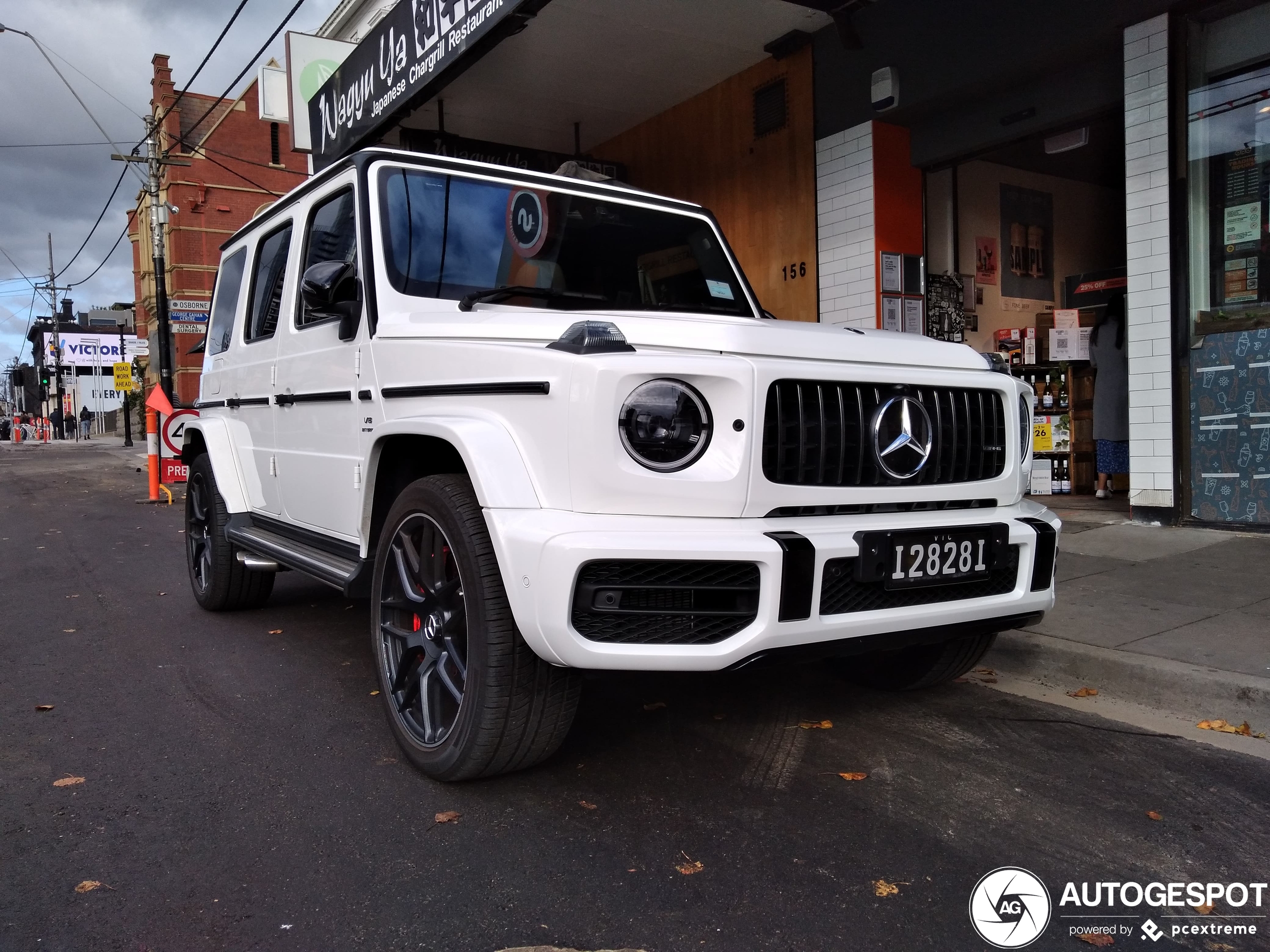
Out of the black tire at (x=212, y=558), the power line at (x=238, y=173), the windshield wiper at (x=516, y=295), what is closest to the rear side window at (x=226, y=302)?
the black tire at (x=212, y=558)

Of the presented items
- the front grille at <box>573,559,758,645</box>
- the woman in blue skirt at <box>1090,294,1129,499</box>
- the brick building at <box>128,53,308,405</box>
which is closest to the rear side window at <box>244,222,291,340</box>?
the front grille at <box>573,559,758,645</box>

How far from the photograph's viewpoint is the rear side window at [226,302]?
5105 millimetres

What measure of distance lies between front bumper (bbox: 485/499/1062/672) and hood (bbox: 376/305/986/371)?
18.9 inches

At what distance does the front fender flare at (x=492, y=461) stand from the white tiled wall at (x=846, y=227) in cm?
637

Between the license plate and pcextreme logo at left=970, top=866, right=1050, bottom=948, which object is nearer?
pcextreme logo at left=970, top=866, right=1050, bottom=948

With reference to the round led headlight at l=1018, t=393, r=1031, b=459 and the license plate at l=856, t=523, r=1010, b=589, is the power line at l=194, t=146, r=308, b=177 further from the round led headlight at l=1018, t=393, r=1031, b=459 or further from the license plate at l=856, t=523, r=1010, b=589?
the license plate at l=856, t=523, r=1010, b=589

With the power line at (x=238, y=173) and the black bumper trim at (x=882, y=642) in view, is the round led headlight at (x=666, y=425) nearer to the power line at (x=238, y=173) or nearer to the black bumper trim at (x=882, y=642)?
the black bumper trim at (x=882, y=642)

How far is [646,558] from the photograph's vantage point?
2275mm

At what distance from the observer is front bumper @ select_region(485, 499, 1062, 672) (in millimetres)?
2285

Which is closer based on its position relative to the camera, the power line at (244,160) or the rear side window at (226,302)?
the rear side window at (226,302)

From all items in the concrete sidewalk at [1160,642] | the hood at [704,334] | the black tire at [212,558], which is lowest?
the concrete sidewalk at [1160,642]

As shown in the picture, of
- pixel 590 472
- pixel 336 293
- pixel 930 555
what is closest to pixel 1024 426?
pixel 930 555

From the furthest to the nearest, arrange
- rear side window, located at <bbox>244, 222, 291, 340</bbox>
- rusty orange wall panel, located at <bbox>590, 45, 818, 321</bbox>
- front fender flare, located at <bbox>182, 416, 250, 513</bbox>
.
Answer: rusty orange wall panel, located at <bbox>590, 45, 818, 321</bbox> → front fender flare, located at <bbox>182, 416, 250, 513</bbox> → rear side window, located at <bbox>244, 222, 291, 340</bbox>

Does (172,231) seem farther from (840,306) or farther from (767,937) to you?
(767,937)
